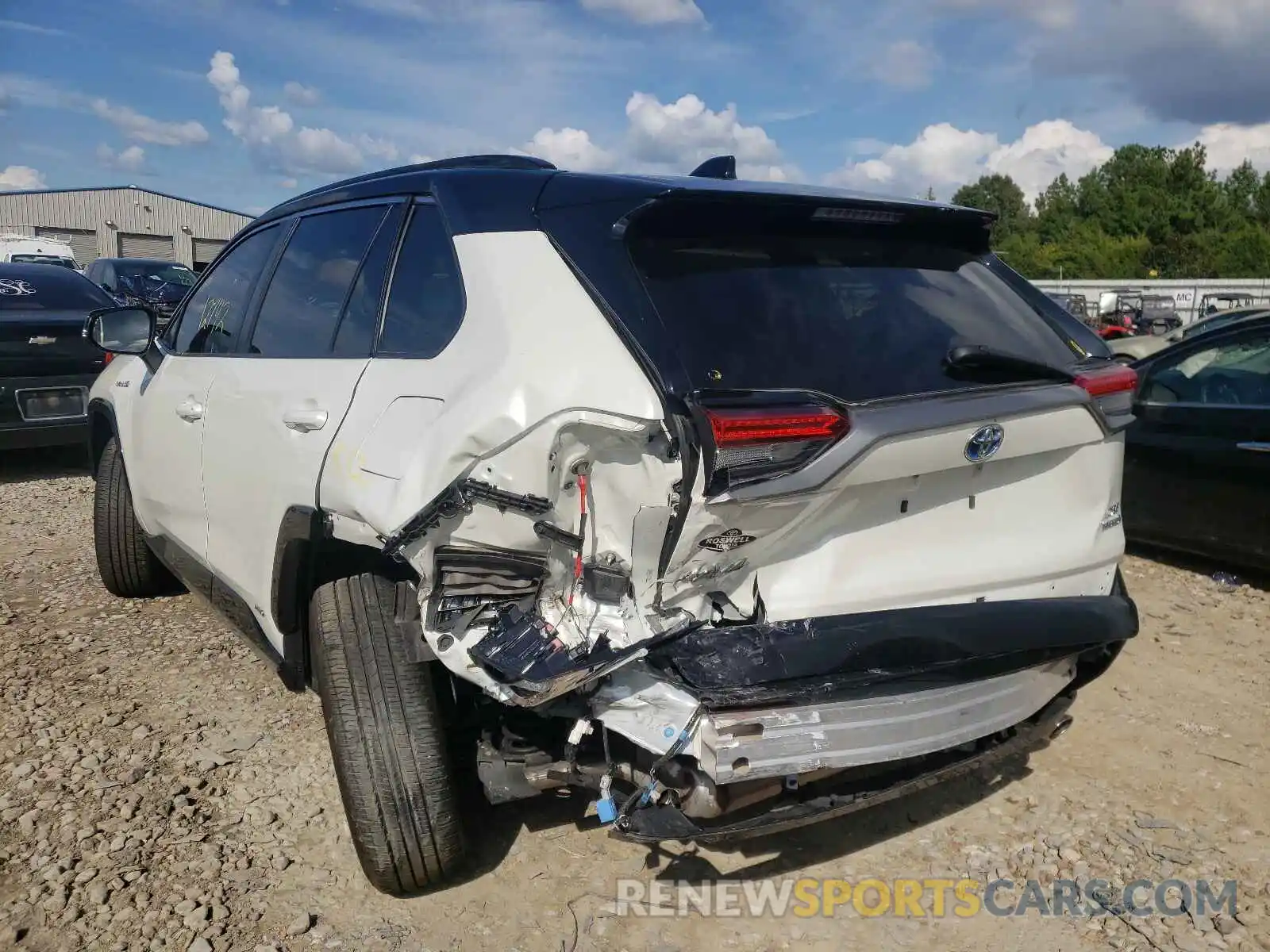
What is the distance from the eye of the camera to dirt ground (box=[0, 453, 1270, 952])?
8.33 feet

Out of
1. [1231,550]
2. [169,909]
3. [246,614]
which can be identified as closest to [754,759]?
[169,909]

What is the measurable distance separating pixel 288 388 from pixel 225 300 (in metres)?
1.14

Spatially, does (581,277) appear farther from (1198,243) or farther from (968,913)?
(1198,243)

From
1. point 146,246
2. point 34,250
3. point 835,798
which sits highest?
point 146,246

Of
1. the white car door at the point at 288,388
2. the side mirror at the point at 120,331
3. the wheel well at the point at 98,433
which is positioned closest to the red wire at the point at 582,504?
the white car door at the point at 288,388

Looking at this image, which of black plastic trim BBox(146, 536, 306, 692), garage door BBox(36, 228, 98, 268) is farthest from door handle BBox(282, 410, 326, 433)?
garage door BBox(36, 228, 98, 268)

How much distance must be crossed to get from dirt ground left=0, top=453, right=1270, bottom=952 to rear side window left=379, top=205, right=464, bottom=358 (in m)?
1.45

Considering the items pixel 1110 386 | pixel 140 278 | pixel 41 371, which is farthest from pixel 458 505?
pixel 140 278

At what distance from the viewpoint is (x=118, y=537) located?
4.72 meters

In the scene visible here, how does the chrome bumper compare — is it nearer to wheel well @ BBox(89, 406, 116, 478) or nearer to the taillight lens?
the taillight lens

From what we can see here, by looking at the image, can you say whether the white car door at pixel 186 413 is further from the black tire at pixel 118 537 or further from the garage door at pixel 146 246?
the garage door at pixel 146 246

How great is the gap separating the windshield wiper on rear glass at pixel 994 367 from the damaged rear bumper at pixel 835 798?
3.10 feet

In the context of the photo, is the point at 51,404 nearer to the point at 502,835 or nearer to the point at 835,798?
the point at 502,835

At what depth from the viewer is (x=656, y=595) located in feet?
6.89
